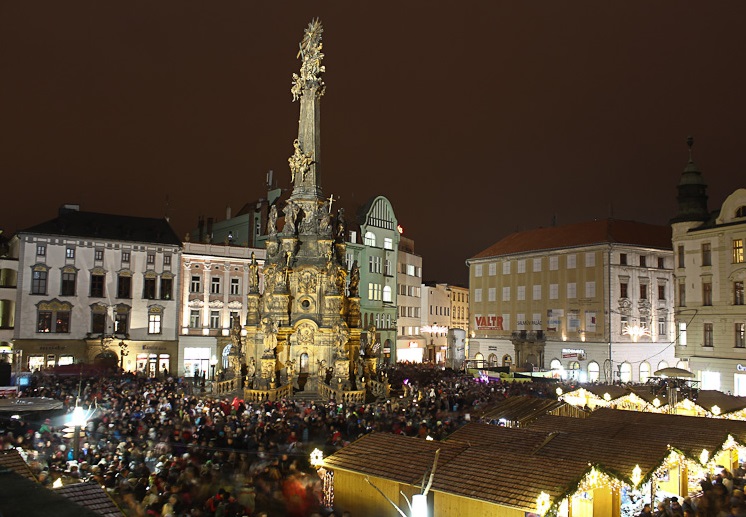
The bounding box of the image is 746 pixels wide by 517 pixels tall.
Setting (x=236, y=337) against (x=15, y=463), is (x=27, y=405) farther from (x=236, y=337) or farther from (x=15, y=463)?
(x=15, y=463)

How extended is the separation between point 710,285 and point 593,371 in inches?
702

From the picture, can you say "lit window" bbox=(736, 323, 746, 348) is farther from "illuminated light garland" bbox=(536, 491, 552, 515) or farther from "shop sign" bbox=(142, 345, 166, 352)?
"shop sign" bbox=(142, 345, 166, 352)

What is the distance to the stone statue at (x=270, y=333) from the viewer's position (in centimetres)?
3653

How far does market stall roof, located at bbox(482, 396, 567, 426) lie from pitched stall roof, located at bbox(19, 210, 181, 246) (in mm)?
36498

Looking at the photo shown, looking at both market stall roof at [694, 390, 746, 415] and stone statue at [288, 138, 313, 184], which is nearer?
market stall roof at [694, 390, 746, 415]

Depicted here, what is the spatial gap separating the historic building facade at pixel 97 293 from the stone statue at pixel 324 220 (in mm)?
19843

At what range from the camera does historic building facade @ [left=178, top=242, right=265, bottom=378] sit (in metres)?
A: 55.1

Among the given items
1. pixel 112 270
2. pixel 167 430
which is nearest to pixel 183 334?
pixel 112 270

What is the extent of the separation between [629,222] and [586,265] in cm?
786

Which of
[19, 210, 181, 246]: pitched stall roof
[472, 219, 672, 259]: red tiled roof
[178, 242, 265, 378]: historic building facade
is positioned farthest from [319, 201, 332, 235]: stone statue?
[472, 219, 672, 259]: red tiled roof

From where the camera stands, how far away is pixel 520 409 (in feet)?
85.7

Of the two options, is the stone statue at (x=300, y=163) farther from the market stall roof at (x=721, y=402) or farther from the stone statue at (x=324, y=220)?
the market stall roof at (x=721, y=402)

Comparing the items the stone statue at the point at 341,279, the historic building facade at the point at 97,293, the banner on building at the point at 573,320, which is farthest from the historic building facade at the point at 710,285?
the historic building facade at the point at 97,293

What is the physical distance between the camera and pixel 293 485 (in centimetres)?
1551
